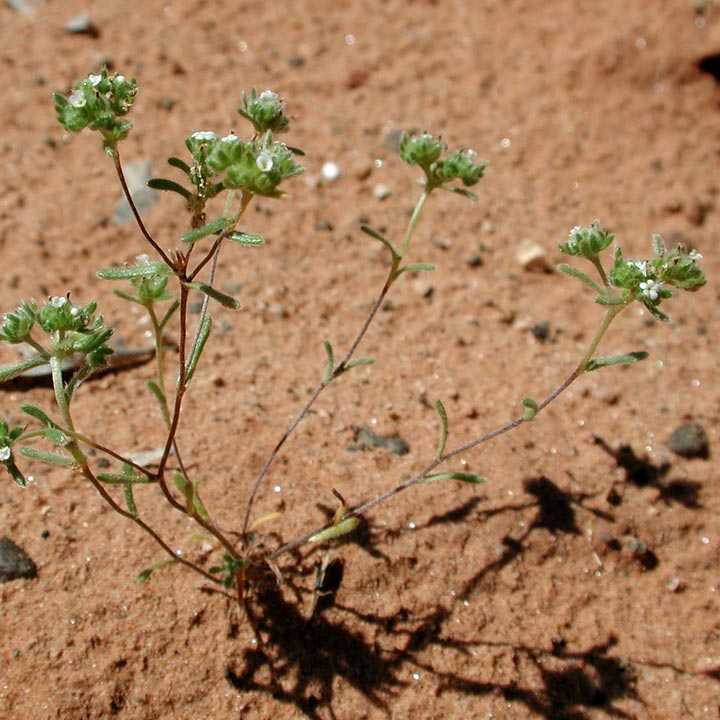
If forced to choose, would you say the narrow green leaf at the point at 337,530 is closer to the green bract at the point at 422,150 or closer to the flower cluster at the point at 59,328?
the flower cluster at the point at 59,328

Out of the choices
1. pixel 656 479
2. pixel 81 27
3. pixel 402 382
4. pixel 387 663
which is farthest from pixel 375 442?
pixel 81 27

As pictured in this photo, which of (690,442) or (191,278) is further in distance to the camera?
(690,442)

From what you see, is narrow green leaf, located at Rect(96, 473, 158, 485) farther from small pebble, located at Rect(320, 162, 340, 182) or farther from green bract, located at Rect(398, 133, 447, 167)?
small pebble, located at Rect(320, 162, 340, 182)

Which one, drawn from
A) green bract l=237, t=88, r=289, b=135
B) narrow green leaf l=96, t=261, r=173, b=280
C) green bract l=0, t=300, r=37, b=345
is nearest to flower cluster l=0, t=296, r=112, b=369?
green bract l=0, t=300, r=37, b=345

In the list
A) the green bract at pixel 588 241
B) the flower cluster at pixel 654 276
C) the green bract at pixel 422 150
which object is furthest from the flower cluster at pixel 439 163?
the flower cluster at pixel 654 276

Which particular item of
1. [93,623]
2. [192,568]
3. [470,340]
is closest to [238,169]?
[192,568]

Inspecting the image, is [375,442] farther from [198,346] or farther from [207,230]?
[207,230]
